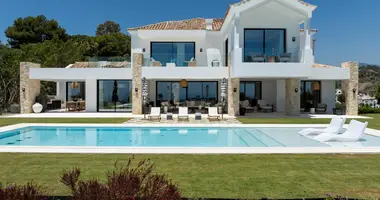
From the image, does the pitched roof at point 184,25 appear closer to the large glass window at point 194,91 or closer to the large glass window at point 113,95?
the large glass window at point 194,91

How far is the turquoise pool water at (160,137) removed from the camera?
38.0 ft

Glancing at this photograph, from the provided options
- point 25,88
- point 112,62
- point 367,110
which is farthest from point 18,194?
point 367,110

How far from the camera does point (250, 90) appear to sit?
26.6 meters

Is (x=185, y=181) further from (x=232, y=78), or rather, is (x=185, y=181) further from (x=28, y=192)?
(x=232, y=78)

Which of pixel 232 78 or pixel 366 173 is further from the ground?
pixel 232 78

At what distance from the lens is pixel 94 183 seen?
3188 mm

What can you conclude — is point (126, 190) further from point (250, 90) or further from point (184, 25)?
point (184, 25)

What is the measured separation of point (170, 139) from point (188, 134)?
156 cm

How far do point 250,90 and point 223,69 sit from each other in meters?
5.04

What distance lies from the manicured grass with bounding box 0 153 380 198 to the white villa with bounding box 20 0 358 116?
1192cm

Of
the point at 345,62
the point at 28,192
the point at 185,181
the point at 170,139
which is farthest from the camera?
the point at 345,62

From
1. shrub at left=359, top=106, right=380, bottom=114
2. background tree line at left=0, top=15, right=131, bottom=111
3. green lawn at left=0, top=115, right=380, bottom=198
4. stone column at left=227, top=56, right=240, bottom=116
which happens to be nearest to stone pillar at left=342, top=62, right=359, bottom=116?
shrub at left=359, top=106, right=380, bottom=114

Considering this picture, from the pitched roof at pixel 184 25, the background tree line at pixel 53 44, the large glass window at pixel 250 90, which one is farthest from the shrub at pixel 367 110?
the background tree line at pixel 53 44

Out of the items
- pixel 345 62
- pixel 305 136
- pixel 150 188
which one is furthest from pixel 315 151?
pixel 345 62
